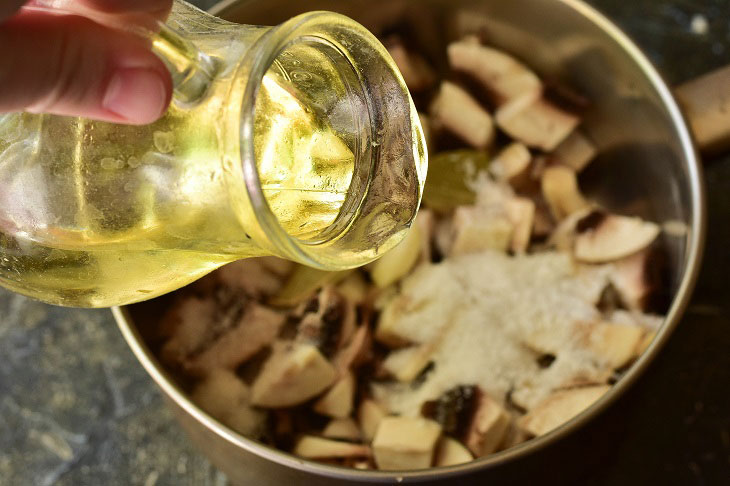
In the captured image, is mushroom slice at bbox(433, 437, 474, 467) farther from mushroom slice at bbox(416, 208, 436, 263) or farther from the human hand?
the human hand

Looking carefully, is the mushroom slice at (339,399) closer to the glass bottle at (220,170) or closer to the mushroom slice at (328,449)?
the mushroom slice at (328,449)

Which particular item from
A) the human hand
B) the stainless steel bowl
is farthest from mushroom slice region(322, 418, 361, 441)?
the human hand

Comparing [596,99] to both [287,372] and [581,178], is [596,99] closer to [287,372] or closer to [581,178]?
[581,178]

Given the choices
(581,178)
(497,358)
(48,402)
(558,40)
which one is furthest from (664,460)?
(48,402)

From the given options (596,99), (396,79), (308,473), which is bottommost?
(308,473)

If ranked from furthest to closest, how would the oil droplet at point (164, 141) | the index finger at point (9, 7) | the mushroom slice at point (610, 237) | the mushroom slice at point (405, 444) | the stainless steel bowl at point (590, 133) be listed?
the mushroom slice at point (610, 237) < the mushroom slice at point (405, 444) < the stainless steel bowl at point (590, 133) < the oil droplet at point (164, 141) < the index finger at point (9, 7)

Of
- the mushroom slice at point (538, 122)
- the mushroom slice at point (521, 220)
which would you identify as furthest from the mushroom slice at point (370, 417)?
the mushroom slice at point (538, 122)

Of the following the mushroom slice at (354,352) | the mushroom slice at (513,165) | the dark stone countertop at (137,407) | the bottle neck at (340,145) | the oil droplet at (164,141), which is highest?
the oil droplet at (164,141)
